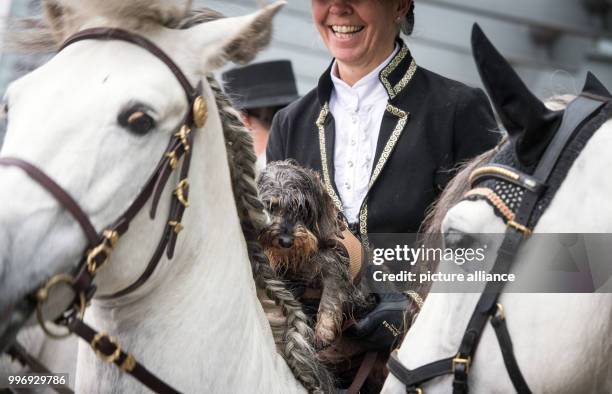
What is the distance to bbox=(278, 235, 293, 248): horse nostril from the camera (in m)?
2.90

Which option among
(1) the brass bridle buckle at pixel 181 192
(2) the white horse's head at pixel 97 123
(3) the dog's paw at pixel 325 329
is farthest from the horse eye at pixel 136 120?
(3) the dog's paw at pixel 325 329

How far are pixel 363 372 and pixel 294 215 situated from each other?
1.94 ft

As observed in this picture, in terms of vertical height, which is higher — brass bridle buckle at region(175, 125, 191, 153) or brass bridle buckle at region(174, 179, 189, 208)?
brass bridle buckle at region(175, 125, 191, 153)

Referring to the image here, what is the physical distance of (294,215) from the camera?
298cm

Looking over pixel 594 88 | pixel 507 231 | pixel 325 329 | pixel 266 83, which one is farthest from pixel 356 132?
pixel 266 83

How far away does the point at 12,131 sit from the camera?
2.06 meters

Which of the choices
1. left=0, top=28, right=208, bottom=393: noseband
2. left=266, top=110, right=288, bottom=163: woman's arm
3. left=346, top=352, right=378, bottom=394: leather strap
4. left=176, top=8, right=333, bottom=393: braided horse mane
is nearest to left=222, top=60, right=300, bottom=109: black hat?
left=266, top=110, right=288, bottom=163: woman's arm

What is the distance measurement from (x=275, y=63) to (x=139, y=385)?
419cm

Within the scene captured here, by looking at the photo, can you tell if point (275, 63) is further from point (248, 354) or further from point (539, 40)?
point (539, 40)

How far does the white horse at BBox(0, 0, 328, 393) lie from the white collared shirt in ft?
2.31

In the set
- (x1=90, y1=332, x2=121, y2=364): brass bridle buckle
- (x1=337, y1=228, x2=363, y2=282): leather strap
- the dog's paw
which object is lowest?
the dog's paw

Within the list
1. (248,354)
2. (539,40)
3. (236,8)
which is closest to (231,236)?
(248,354)

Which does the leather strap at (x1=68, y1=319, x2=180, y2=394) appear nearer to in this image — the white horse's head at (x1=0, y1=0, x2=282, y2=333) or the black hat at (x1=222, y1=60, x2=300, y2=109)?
the white horse's head at (x1=0, y1=0, x2=282, y2=333)

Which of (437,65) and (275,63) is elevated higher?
(275,63)
